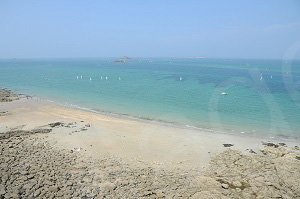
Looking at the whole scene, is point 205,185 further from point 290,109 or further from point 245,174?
point 290,109

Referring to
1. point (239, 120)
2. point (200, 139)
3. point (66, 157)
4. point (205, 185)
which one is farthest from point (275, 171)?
point (239, 120)

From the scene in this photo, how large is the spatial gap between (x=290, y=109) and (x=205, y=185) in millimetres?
22413

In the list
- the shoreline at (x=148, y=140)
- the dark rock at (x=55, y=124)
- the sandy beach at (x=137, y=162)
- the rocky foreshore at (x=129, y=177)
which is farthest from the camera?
the dark rock at (x=55, y=124)

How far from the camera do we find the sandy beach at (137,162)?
37.8 ft

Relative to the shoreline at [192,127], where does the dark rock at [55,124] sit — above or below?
above

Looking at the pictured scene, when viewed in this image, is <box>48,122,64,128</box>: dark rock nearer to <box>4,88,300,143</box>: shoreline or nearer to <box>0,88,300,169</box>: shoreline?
<box>0,88,300,169</box>: shoreline

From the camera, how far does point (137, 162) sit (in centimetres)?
1475

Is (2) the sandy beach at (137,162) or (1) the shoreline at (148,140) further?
(1) the shoreline at (148,140)

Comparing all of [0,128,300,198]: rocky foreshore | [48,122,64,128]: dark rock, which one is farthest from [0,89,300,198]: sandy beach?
[48,122,64,128]: dark rock

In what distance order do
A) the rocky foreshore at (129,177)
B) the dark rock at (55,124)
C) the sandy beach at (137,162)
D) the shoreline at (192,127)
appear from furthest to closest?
1. the dark rock at (55,124)
2. the shoreline at (192,127)
3. the sandy beach at (137,162)
4. the rocky foreshore at (129,177)

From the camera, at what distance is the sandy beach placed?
1153 centimetres

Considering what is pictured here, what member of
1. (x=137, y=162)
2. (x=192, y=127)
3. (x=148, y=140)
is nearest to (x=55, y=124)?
(x=148, y=140)

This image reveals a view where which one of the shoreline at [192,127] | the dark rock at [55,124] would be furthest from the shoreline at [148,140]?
the dark rock at [55,124]

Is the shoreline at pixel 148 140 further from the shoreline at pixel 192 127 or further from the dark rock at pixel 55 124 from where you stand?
the dark rock at pixel 55 124
